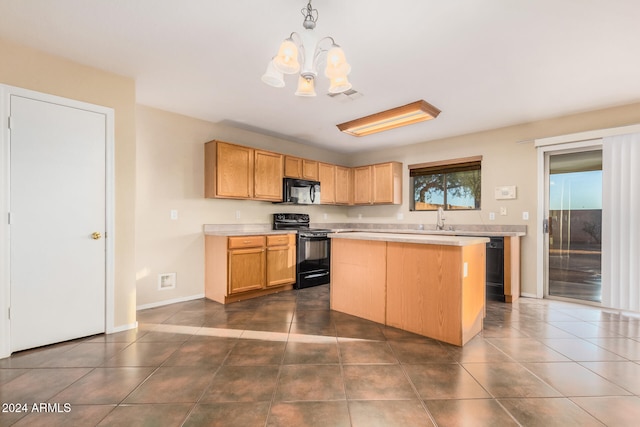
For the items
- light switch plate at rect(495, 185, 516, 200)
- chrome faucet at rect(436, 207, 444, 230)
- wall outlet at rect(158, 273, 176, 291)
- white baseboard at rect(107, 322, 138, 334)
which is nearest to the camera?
white baseboard at rect(107, 322, 138, 334)

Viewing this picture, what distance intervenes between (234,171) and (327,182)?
1.93m

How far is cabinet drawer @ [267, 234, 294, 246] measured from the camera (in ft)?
13.9

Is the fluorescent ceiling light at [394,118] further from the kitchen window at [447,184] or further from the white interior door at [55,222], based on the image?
the white interior door at [55,222]

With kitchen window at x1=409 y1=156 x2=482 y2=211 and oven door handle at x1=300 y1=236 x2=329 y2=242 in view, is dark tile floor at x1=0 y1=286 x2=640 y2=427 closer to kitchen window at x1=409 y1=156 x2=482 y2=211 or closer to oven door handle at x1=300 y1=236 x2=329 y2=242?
oven door handle at x1=300 y1=236 x2=329 y2=242

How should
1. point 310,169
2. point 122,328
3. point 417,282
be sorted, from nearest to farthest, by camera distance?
point 417,282
point 122,328
point 310,169

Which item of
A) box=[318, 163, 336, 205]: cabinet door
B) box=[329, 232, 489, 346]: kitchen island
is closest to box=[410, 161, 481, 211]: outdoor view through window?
box=[318, 163, 336, 205]: cabinet door

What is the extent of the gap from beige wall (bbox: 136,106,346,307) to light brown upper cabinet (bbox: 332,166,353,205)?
205 cm

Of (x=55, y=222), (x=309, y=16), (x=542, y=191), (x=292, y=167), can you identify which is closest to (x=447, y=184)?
(x=542, y=191)

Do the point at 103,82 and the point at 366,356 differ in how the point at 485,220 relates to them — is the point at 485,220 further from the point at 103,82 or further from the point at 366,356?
the point at 103,82

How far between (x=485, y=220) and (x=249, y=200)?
12.0 feet

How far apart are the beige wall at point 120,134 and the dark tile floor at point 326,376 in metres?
0.44

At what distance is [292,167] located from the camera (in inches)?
193

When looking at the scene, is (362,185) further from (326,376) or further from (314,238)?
(326,376)

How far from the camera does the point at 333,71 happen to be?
6.31ft
